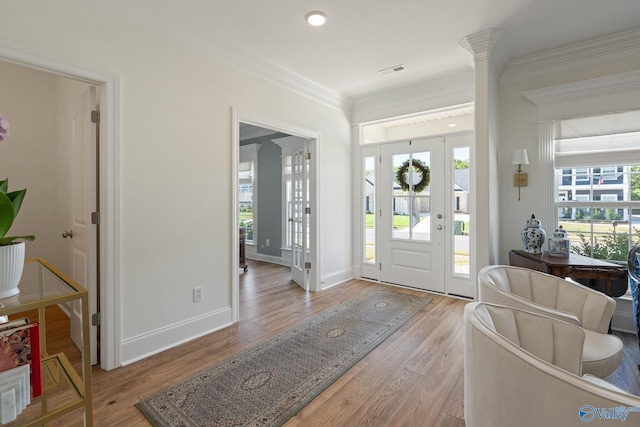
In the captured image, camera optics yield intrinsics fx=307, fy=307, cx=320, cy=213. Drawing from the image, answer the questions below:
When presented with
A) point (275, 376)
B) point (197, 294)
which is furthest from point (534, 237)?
point (197, 294)

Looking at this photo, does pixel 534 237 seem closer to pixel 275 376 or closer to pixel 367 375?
pixel 367 375

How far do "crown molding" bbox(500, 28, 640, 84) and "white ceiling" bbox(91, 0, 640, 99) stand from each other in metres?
0.10

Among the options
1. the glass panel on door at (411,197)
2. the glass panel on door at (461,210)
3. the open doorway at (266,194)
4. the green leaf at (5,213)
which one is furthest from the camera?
the open doorway at (266,194)

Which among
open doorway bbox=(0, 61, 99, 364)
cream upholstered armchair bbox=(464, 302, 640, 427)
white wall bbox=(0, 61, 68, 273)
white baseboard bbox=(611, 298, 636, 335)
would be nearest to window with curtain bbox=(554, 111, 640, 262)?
white baseboard bbox=(611, 298, 636, 335)

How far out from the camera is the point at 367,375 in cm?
213

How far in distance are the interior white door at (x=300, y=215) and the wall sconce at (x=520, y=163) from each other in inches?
93.4

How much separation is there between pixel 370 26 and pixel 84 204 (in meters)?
2.74

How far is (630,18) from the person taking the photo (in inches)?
100.0

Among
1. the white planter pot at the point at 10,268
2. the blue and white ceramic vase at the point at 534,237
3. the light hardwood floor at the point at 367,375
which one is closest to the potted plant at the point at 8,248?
the white planter pot at the point at 10,268

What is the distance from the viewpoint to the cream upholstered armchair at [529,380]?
2.56 feet

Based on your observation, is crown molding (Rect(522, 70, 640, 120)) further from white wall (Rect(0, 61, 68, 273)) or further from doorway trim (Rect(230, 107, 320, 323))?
white wall (Rect(0, 61, 68, 273))

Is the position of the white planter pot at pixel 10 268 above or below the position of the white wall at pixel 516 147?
below

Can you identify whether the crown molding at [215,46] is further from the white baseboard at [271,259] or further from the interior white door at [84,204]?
the white baseboard at [271,259]

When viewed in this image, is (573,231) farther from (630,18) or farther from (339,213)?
(339,213)
